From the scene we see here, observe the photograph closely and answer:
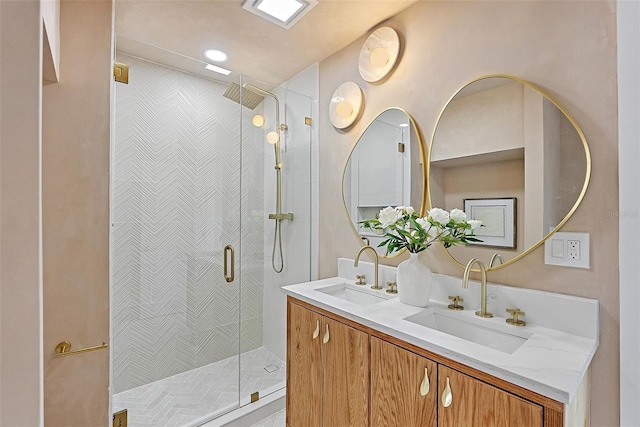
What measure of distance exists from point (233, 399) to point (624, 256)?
7.13 ft

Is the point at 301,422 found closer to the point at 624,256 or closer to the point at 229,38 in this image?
the point at 624,256

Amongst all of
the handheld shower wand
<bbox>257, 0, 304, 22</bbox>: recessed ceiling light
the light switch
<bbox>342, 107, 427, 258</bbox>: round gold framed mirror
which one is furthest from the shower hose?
the light switch

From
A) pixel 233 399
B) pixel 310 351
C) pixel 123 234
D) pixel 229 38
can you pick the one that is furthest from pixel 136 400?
pixel 229 38

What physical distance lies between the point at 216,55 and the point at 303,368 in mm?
2154

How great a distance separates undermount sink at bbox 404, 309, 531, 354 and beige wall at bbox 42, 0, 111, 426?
1.31 m

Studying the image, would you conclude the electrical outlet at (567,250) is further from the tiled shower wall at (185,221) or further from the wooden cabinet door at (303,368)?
the tiled shower wall at (185,221)

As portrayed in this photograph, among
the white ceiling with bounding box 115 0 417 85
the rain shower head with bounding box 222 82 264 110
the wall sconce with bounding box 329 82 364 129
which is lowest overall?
the wall sconce with bounding box 329 82 364 129

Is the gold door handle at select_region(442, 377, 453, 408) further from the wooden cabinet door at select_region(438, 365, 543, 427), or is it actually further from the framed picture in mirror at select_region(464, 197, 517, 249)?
the framed picture in mirror at select_region(464, 197, 517, 249)

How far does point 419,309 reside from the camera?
1.35m

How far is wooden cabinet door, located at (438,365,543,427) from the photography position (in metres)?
0.82

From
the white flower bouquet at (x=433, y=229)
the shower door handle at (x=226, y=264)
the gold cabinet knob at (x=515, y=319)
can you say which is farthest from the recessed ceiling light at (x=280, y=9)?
the gold cabinet knob at (x=515, y=319)

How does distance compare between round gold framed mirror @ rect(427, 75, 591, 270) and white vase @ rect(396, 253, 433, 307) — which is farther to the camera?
white vase @ rect(396, 253, 433, 307)

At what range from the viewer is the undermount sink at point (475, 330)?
3.75ft
